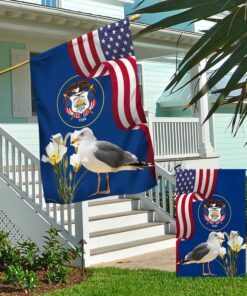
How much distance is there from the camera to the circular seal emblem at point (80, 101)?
203 inches

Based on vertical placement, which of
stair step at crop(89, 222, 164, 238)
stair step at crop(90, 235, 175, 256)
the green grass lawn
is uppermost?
stair step at crop(89, 222, 164, 238)

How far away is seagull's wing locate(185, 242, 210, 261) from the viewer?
20.6ft

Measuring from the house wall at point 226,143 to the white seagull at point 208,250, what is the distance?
33.4 feet

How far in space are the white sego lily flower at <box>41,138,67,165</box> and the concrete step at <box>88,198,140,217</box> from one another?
369 centimetres

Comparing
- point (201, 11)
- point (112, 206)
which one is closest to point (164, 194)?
point (112, 206)

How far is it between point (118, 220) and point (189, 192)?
273 cm

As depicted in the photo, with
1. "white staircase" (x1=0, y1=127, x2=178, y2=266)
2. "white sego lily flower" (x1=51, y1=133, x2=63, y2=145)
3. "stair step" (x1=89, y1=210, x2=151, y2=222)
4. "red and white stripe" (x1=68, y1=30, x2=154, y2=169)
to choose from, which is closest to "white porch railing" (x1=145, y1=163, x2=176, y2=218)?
"white staircase" (x1=0, y1=127, x2=178, y2=266)

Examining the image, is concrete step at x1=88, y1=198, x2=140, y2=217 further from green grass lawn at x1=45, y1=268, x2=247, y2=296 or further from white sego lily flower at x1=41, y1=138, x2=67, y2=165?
white sego lily flower at x1=41, y1=138, x2=67, y2=165

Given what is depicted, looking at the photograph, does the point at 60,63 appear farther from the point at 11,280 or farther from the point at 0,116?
the point at 0,116

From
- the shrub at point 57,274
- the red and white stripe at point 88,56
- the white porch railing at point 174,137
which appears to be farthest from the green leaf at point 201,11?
the white porch railing at point 174,137

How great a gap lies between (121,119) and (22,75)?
635cm

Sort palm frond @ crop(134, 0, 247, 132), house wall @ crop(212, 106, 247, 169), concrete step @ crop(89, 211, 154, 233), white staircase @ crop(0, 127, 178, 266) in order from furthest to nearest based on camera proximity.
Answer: house wall @ crop(212, 106, 247, 169), concrete step @ crop(89, 211, 154, 233), white staircase @ crop(0, 127, 178, 266), palm frond @ crop(134, 0, 247, 132)

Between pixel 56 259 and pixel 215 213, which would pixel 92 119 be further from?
pixel 56 259

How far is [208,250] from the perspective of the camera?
20.6 ft
